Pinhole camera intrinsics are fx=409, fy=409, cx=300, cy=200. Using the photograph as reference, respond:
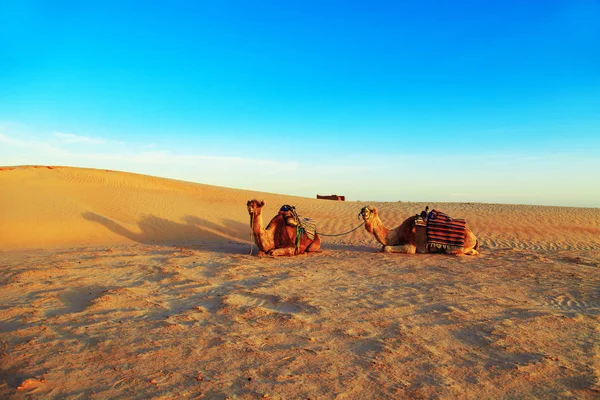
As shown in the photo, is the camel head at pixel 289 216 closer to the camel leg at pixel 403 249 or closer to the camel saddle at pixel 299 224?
the camel saddle at pixel 299 224

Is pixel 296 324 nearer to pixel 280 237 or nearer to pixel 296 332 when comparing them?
pixel 296 332

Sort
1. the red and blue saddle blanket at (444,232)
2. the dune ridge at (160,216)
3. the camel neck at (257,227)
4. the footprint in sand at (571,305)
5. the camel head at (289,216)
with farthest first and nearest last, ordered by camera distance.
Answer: the dune ridge at (160,216)
the red and blue saddle blanket at (444,232)
the camel head at (289,216)
the camel neck at (257,227)
the footprint in sand at (571,305)

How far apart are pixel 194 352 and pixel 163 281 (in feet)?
11.1

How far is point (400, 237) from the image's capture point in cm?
1100

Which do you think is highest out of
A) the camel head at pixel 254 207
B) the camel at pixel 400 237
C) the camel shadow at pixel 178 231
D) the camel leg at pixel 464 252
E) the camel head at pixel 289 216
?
the camel head at pixel 254 207

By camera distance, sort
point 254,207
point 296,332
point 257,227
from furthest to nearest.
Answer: point 257,227
point 254,207
point 296,332

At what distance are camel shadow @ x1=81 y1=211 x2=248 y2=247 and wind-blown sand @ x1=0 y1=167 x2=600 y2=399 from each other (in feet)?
8.72

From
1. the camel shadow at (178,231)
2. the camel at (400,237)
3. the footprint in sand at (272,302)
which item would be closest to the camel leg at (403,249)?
the camel at (400,237)

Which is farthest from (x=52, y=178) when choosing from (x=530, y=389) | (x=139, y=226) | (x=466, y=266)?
(x=530, y=389)

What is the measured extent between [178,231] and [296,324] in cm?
1151

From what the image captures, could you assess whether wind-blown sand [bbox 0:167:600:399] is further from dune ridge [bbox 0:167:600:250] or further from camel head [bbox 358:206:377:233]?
dune ridge [bbox 0:167:600:250]

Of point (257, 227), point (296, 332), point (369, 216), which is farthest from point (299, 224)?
point (296, 332)

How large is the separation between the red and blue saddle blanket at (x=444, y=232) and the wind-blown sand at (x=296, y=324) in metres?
0.38

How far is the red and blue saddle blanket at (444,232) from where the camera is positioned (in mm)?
10508
